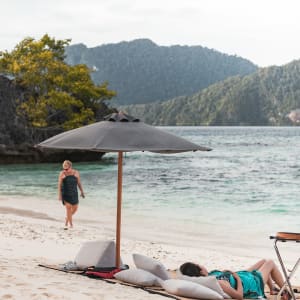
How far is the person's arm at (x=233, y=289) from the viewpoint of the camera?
6.25 m

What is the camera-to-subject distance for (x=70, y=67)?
159ft

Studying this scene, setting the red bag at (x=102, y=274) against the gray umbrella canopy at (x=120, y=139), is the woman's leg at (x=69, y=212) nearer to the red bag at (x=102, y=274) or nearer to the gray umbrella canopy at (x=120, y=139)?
the red bag at (x=102, y=274)

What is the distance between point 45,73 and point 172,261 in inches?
1530

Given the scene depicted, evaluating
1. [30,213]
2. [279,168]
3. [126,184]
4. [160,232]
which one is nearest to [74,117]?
[126,184]

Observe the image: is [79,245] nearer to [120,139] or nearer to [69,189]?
[69,189]

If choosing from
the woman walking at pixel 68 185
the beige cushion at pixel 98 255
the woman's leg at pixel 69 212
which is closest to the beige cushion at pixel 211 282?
the beige cushion at pixel 98 255

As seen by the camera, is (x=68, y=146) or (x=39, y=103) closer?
(x=68, y=146)

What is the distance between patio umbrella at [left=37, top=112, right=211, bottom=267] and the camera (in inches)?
262

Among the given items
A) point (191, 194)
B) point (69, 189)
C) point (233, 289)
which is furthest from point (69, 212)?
point (191, 194)

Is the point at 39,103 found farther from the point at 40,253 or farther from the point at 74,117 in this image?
the point at 40,253

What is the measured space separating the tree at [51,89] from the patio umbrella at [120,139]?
38193 mm

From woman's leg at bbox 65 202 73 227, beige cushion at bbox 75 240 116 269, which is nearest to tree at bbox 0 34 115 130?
woman's leg at bbox 65 202 73 227

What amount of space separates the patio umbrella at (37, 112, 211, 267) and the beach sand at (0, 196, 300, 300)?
5.17 ft

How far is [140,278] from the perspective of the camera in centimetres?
663
